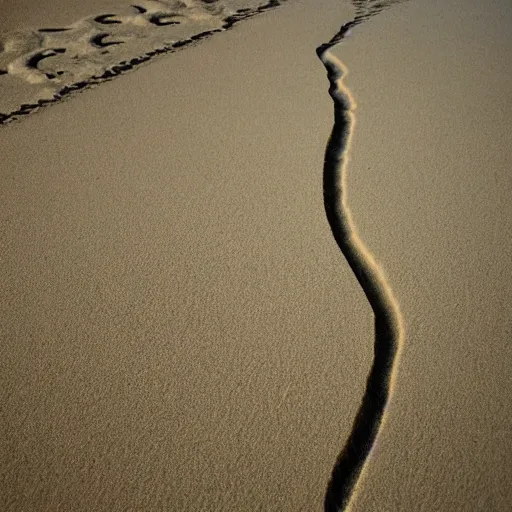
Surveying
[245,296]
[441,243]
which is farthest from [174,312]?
[441,243]

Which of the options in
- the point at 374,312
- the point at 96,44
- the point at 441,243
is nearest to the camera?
the point at 374,312

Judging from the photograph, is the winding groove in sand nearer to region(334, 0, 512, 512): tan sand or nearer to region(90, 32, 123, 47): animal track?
region(334, 0, 512, 512): tan sand

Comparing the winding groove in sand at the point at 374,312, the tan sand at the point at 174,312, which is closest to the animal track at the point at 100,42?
the tan sand at the point at 174,312

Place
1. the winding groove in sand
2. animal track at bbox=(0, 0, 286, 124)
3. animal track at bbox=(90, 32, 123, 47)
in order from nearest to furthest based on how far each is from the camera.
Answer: the winding groove in sand, animal track at bbox=(0, 0, 286, 124), animal track at bbox=(90, 32, 123, 47)

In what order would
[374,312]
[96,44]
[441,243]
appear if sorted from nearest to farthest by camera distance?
[374,312] → [441,243] → [96,44]

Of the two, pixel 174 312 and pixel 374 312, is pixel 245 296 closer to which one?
pixel 174 312

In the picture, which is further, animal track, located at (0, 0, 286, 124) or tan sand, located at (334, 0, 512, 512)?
animal track, located at (0, 0, 286, 124)

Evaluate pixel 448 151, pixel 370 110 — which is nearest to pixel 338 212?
pixel 448 151

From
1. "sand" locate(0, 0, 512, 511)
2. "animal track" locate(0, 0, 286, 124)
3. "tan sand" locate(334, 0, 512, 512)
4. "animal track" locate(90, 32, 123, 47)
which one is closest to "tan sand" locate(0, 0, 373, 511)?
"sand" locate(0, 0, 512, 511)
